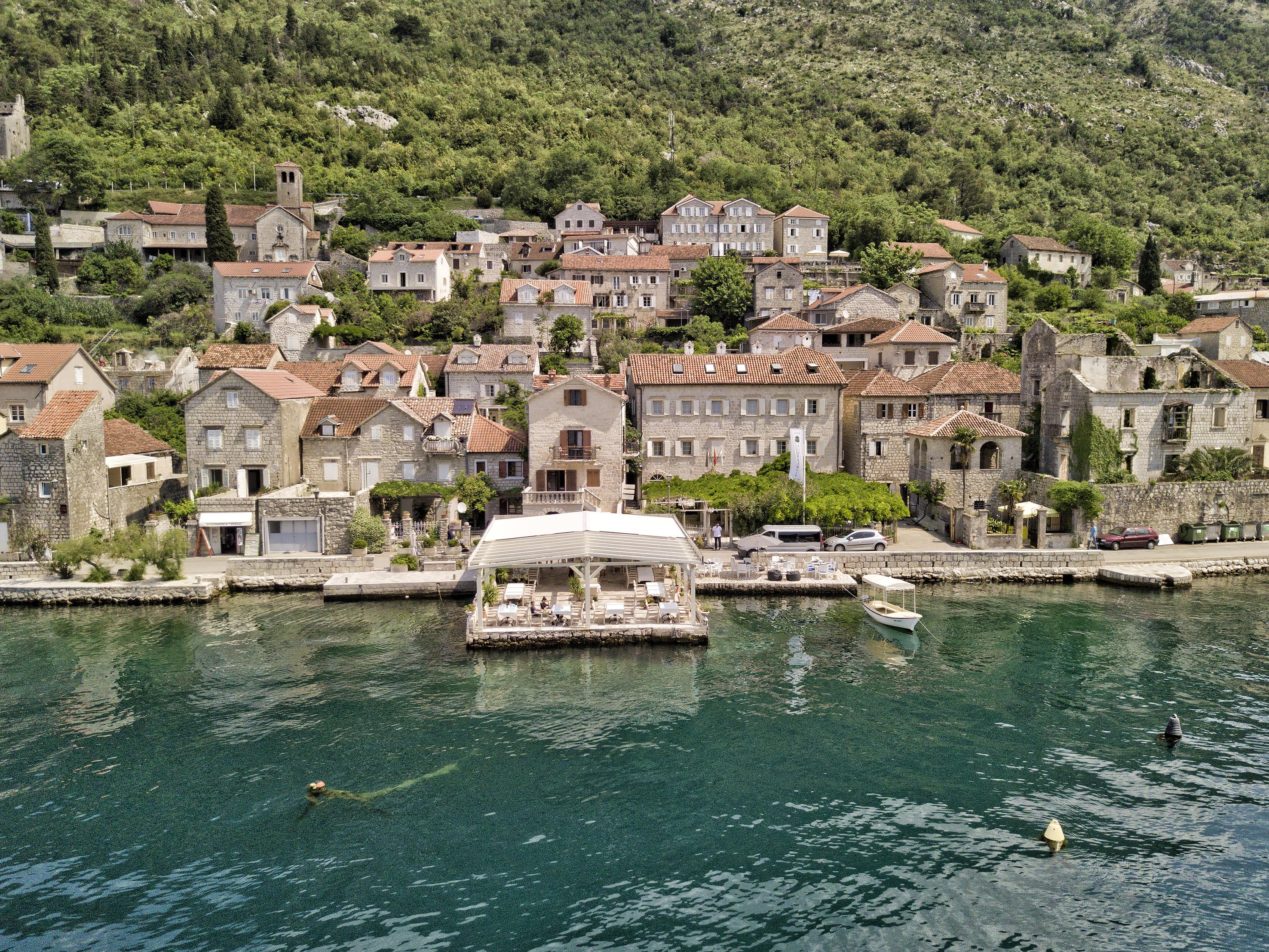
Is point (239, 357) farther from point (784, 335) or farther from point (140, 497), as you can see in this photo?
point (784, 335)

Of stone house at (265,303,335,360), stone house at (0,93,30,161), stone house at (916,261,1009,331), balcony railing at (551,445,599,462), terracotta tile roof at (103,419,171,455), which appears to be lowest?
balcony railing at (551,445,599,462)

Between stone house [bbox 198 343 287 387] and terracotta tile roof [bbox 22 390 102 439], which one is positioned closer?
terracotta tile roof [bbox 22 390 102 439]

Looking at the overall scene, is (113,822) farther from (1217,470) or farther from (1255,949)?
(1217,470)

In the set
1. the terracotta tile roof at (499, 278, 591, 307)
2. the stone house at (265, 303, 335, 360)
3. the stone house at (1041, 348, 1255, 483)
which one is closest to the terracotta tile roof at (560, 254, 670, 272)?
the terracotta tile roof at (499, 278, 591, 307)

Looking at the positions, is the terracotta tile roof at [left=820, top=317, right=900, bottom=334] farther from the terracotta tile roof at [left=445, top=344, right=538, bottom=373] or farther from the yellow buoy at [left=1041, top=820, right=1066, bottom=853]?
the yellow buoy at [left=1041, top=820, right=1066, bottom=853]

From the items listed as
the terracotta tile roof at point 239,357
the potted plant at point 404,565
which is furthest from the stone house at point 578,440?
the terracotta tile roof at point 239,357

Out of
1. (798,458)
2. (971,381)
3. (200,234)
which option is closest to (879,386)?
(971,381)
